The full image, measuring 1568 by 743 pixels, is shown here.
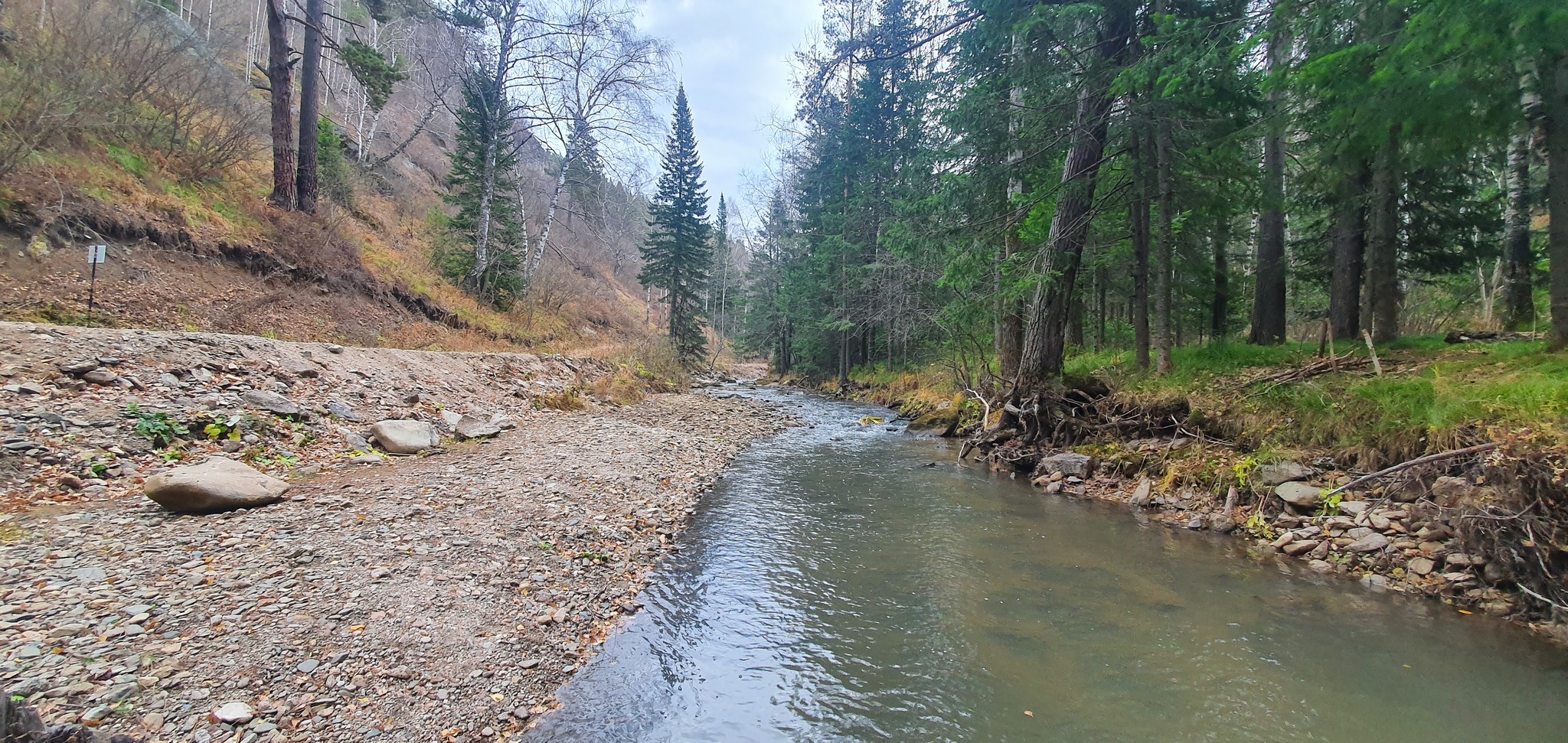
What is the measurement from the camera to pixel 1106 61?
866cm

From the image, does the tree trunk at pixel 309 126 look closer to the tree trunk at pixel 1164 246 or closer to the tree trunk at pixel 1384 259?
the tree trunk at pixel 1164 246

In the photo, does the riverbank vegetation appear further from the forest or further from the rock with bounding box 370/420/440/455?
the rock with bounding box 370/420/440/455

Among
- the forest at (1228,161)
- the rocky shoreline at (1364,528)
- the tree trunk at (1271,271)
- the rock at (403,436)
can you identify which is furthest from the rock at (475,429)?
the tree trunk at (1271,271)

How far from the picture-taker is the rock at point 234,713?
2.46 meters

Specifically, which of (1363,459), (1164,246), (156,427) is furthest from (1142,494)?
(156,427)

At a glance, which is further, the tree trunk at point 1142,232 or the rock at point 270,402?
the tree trunk at point 1142,232

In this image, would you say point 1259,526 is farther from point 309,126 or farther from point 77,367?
point 309,126

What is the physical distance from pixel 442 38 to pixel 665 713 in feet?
68.6

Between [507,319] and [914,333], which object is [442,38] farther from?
[914,333]

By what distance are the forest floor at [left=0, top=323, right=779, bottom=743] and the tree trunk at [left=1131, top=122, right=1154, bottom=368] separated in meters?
7.51

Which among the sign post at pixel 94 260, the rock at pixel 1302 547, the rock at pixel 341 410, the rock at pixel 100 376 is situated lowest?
the rock at pixel 1302 547

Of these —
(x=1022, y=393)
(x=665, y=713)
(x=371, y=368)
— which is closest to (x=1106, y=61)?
(x=1022, y=393)

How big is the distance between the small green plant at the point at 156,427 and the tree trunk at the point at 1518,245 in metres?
17.5

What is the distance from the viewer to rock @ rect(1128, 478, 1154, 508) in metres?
7.28
